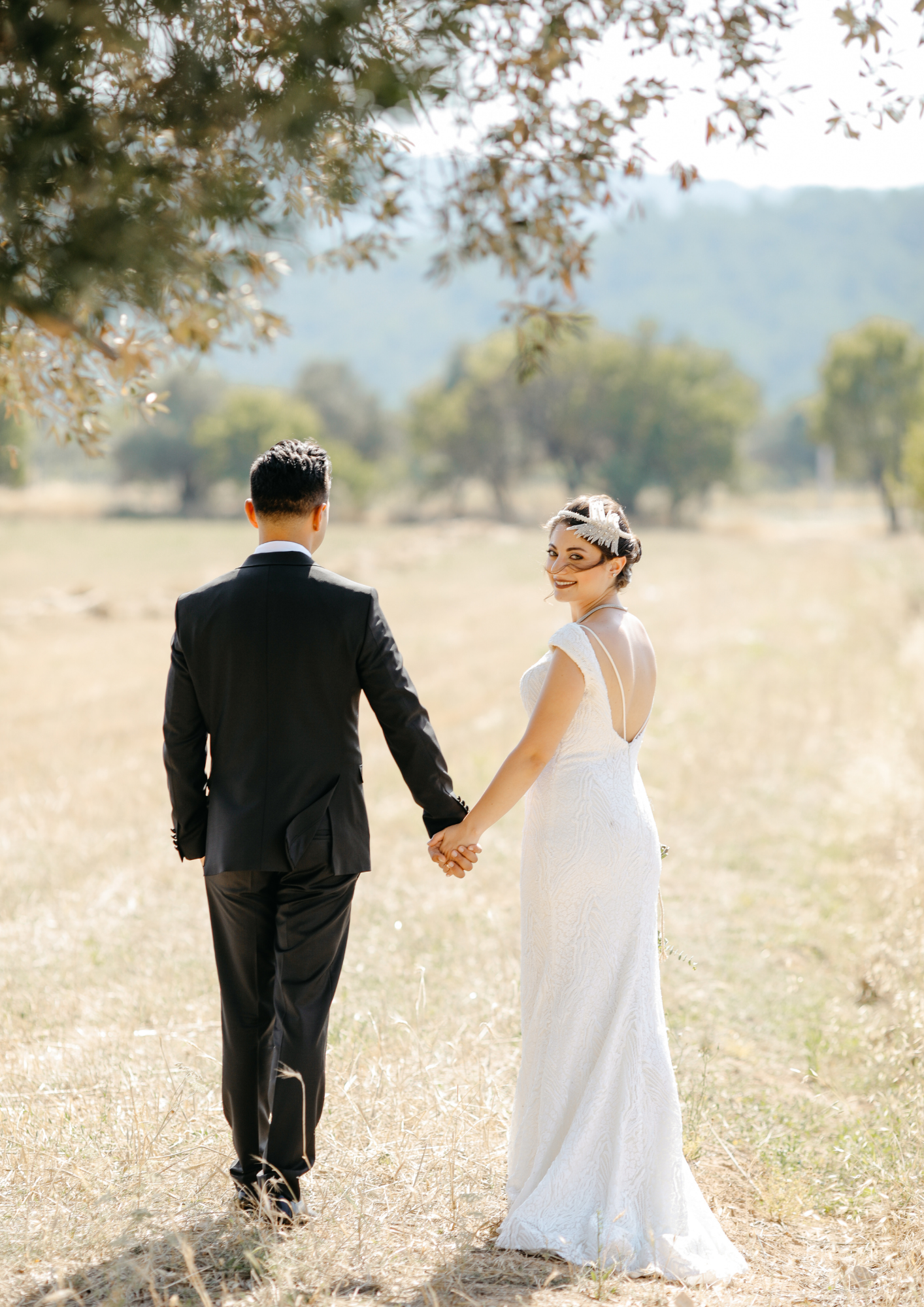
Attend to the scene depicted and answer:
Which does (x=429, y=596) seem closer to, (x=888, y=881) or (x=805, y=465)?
(x=888, y=881)

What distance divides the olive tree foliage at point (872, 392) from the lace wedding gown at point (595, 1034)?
2480 inches

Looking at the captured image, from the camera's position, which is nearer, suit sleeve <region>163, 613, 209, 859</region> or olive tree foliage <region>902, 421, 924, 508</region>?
suit sleeve <region>163, 613, 209, 859</region>

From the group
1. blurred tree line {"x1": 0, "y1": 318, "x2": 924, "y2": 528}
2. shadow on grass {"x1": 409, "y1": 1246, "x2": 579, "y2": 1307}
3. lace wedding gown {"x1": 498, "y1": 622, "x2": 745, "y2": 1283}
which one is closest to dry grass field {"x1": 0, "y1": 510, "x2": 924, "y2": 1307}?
shadow on grass {"x1": 409, "y1": 1246, "x2": 579, "y2": 1307}

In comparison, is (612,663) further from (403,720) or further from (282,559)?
(282,559)

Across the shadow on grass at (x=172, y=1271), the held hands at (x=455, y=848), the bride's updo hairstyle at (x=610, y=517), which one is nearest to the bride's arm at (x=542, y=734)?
the held hands at (x=455, y=848)

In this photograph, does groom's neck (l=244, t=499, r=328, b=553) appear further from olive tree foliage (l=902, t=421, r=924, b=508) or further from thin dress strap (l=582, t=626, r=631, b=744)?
olive tree foliage (l=902, t=421, r=924, b=508)

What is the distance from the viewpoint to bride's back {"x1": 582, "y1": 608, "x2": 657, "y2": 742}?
13.0 ft

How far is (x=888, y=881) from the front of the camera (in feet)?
27.0

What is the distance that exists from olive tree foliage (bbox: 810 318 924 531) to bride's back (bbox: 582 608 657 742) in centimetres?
6277

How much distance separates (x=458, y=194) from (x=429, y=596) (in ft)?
86.2

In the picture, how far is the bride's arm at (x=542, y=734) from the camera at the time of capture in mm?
3922

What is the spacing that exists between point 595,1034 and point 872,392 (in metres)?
67.0

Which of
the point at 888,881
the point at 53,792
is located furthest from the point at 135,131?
the point at 53,792

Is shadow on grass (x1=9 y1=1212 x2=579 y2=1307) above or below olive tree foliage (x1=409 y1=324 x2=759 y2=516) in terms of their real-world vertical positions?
below
